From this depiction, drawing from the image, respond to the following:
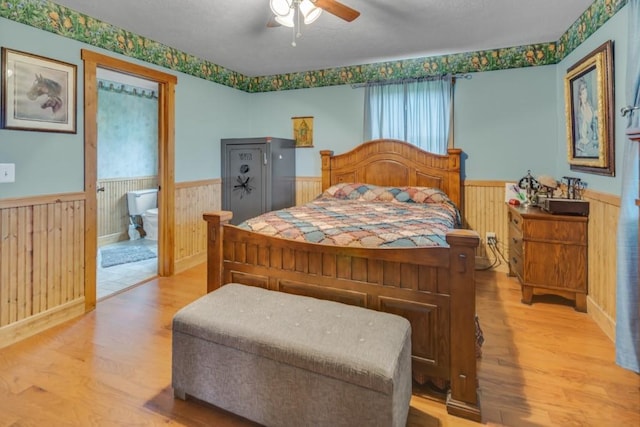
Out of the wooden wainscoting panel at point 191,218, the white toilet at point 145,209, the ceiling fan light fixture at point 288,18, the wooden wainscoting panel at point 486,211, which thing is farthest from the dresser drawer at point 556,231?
the white toilet at point 145,209

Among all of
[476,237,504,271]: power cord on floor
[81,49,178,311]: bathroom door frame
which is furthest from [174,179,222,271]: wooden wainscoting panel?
[476,237,504,271]: power cord on floor

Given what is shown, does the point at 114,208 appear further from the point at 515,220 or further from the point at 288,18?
the point at 515,220

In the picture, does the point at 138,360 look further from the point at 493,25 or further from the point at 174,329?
the point at 493,25

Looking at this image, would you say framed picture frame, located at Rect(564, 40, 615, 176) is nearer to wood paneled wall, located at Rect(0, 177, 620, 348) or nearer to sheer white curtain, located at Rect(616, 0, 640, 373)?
wood paneled wall, located at Rect(0, 177, 620, 348)

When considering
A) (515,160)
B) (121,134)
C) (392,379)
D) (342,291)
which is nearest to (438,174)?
(515,160)

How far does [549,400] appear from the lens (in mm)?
1894

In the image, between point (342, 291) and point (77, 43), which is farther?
point (77, 43)

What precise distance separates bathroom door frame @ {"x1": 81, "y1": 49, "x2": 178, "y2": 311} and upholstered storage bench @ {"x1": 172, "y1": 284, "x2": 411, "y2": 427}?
1726mm

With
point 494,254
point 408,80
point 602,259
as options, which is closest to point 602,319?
point 602,259

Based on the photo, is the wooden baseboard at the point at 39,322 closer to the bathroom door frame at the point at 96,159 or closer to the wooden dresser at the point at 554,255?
the bathroom door frame at the point at 96,159

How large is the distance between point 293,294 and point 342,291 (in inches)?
12.0

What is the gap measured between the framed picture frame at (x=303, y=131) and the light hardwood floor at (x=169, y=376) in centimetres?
271

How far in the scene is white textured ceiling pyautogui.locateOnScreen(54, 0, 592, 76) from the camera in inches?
111

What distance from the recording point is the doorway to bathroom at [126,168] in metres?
5.21
